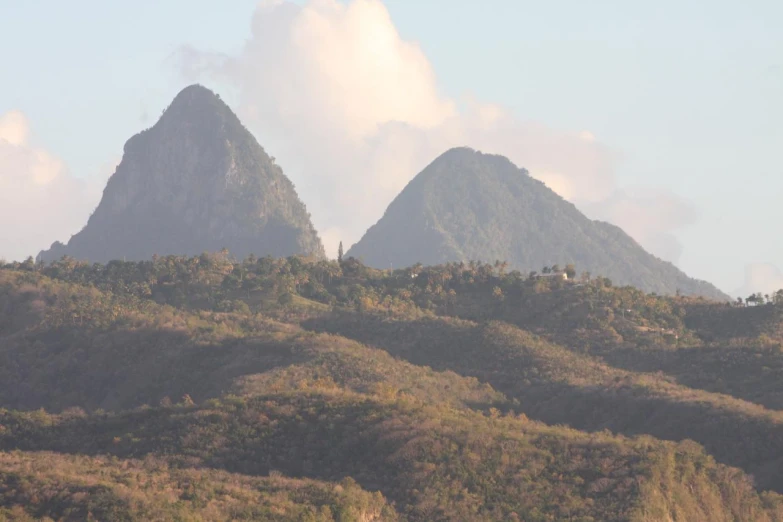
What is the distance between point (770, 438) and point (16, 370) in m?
86.7

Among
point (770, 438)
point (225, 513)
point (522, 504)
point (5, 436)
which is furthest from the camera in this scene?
point (770, 438)

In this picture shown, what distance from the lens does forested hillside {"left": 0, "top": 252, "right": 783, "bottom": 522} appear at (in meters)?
72.4

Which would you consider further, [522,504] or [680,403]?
[680,403]

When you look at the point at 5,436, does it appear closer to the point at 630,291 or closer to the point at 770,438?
the point at 770,438

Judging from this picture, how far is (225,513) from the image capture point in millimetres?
63031

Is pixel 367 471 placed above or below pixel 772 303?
below

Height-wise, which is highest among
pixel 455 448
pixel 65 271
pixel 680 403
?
pixel 65 271

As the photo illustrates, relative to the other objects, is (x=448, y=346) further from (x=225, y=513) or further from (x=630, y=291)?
(x=225, y=513)

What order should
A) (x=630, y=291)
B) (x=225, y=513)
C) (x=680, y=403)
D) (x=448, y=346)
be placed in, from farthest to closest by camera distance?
(x=630, y=291), (x=448, y=346), (x=680, y=403), (x=225, y=513)

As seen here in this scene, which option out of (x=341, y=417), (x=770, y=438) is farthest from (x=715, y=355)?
(x=341, y=417)

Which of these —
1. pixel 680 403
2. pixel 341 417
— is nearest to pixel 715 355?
pixel 680 403

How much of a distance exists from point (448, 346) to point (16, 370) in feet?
168

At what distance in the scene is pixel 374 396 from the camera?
97.4 m

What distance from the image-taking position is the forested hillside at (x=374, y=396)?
72.4 meters
